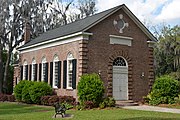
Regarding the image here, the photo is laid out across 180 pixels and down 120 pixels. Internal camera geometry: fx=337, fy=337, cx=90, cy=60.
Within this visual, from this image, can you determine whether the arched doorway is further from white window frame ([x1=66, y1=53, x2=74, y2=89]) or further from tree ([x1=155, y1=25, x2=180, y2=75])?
tree ([x1=155, y1=25, x2=180, y2=75])

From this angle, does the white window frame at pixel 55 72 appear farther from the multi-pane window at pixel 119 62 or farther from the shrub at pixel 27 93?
the multi-pane window at pixel 119 62

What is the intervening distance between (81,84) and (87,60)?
2.29 metres

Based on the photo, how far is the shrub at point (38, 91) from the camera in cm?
2595

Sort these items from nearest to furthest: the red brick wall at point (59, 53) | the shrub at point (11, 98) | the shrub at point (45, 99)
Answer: the red brick wall at point (59, 53) → the shrub at point (45, 99) → the shrub at point (11, 98)

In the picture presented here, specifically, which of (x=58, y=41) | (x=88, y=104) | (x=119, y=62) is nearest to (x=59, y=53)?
(x=58, y=41)

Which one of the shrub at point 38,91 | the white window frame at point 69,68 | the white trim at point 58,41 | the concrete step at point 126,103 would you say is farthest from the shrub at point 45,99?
the concrete step at point 126,103

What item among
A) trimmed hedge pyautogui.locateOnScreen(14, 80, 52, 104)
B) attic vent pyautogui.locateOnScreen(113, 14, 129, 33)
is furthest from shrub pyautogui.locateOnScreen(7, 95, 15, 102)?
attic vent pyautogui.locateOnScreen(113, 14, 129, 33)

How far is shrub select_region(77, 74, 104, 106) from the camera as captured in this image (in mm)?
21781

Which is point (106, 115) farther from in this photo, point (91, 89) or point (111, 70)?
point (111, 70)

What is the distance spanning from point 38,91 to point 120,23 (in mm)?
8228

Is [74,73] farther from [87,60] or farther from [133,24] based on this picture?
[133,24]

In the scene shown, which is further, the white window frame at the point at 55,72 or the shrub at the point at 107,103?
the white window frame at the point at 55,72

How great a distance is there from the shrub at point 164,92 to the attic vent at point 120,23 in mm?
4943

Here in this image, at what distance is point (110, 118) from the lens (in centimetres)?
1549
